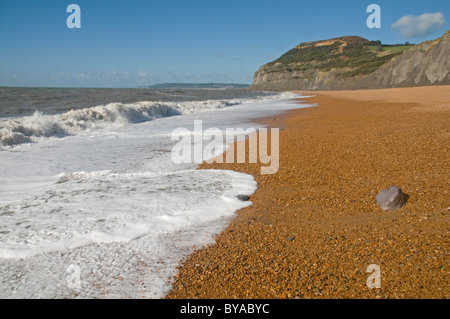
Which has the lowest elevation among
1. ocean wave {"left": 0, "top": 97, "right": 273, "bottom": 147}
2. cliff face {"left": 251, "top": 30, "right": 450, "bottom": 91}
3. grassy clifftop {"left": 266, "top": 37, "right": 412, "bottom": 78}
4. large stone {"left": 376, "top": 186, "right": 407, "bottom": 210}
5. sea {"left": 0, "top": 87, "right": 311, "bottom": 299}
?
sea {"left": 0, "top": 87, "right": 311, "bottom": 299}

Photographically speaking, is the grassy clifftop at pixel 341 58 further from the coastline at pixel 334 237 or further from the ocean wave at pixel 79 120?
the coastline at pixel 334 237

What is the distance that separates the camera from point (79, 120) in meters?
14.3

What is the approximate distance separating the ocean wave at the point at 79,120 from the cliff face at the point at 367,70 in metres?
33.4

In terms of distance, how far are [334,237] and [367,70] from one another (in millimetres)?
61689

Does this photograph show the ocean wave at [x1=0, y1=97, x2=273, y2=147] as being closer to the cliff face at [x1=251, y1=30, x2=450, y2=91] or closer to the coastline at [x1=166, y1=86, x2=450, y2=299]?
the coastline at [x1=166, y1=86, x2=450, y2=299]

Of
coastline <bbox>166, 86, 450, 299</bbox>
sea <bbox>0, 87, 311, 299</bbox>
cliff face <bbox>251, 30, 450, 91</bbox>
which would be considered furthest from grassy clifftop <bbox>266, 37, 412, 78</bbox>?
sea <bbox>0, 87, 311, 299</bbox>

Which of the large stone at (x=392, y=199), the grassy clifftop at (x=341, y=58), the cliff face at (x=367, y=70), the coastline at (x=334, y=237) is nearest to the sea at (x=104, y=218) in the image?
the coastline at (x=334, y=237)

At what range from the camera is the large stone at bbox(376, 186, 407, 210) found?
368 cm

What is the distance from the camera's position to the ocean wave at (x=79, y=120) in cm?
1019

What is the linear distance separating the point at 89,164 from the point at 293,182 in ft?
14.4

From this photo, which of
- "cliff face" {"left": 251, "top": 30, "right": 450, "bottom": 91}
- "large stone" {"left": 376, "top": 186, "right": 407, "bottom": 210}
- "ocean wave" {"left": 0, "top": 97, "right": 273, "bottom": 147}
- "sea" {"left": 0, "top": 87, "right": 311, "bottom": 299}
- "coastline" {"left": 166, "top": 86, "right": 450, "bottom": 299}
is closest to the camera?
"coastline" {"left": 166, "top": 86, "right": 450, "bottom": 299}

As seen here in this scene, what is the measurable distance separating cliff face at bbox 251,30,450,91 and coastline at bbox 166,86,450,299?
41249 mm
